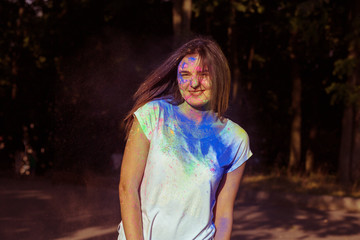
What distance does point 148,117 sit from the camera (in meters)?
2.36

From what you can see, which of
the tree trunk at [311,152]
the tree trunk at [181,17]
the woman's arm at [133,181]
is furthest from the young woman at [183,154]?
the tree trunk at [311,152]

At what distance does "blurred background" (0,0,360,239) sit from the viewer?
13992 mm

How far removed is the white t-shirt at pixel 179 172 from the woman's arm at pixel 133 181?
0.02 m

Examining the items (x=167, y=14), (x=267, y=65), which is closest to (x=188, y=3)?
(x=167, y=14)

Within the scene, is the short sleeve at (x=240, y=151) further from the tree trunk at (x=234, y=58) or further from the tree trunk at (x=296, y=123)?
the tree trunk at (x=296, y=123)

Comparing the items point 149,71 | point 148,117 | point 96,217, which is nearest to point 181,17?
point 149,71

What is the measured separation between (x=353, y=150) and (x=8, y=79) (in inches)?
469

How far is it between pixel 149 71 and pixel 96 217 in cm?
533

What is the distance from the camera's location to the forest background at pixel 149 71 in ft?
49.5

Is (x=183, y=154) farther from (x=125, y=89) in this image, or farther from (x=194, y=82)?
(x=125, y=89)

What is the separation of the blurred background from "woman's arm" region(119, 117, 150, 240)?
5906mm

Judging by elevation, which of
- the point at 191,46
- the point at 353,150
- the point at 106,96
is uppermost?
the point at 191,46

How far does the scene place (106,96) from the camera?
50.2ft

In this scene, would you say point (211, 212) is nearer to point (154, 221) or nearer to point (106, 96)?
point (154, 221)
